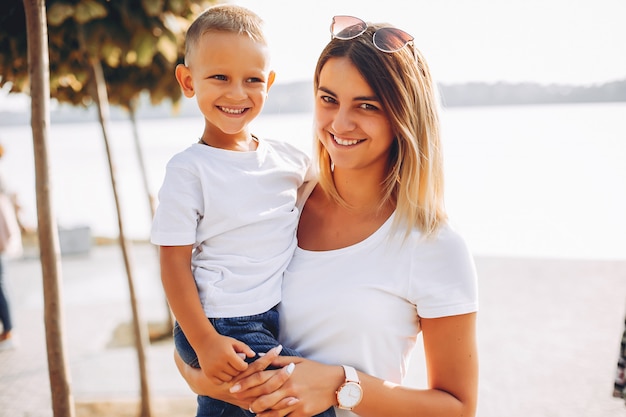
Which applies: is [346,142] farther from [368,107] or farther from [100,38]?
[100,38]

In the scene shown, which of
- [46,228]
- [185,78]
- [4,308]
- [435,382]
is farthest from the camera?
[4,308]

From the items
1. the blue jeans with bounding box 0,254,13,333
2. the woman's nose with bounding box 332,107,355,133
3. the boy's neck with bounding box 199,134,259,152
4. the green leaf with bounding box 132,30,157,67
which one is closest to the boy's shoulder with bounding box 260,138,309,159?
the boy's neck with bounding box 199,134,259,152

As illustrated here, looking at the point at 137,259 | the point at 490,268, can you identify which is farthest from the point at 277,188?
the point at 137,259

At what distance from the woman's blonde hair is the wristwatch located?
440mm

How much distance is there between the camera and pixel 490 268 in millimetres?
9445

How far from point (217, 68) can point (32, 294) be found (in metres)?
7.75

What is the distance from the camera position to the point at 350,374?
148 cm

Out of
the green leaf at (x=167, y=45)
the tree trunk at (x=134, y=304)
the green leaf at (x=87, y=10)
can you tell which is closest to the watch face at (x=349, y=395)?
the green leaf at (x=87, y=10)

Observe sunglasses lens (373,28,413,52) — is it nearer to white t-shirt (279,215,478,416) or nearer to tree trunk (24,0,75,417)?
white t-shirt (279,215,478,416)

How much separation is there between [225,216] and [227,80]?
419 millimetres

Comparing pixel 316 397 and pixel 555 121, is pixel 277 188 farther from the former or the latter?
pixel 555 121

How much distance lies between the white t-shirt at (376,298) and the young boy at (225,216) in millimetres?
88

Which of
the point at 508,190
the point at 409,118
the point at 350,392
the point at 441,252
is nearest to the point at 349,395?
the point at 350,392

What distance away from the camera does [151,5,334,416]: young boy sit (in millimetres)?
1523
